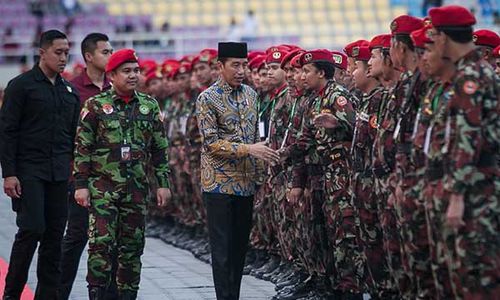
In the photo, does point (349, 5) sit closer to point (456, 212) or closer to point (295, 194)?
point (295, 194)

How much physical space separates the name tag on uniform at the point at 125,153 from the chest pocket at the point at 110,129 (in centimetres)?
6

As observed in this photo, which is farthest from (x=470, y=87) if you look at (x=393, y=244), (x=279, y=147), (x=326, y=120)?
(x=279, y=147)

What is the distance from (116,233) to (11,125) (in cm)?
128

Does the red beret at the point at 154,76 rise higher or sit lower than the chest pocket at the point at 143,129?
higher

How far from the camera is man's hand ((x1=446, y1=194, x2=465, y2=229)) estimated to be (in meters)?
6.31

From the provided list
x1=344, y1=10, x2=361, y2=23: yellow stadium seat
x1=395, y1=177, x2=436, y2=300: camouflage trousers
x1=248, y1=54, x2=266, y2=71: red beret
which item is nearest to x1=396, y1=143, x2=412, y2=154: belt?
x1=395, y1=177, x2=436, y2=300: camouflage trousers

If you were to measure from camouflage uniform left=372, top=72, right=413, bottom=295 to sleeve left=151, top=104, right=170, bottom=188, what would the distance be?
194 centimetres

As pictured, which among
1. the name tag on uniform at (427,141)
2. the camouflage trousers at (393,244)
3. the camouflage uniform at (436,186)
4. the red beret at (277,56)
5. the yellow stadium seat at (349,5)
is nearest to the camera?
the camouflage uniform at (436,186)

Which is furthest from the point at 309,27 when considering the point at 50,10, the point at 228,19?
the point at 50,10

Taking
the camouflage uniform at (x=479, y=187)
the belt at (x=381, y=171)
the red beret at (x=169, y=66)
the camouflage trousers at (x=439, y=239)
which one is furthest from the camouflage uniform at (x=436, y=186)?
the red beret at (x=169, y=66)

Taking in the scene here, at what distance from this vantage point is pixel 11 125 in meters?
9.23

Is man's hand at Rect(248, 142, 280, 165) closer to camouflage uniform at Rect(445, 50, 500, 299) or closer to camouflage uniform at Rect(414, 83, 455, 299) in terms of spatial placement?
camouflage uniform at Rect(414, 83, 455, 299)

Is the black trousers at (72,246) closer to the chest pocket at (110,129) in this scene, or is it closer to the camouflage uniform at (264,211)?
the chest pocket at (110,129)

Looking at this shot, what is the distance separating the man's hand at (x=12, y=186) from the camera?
9133 mm
